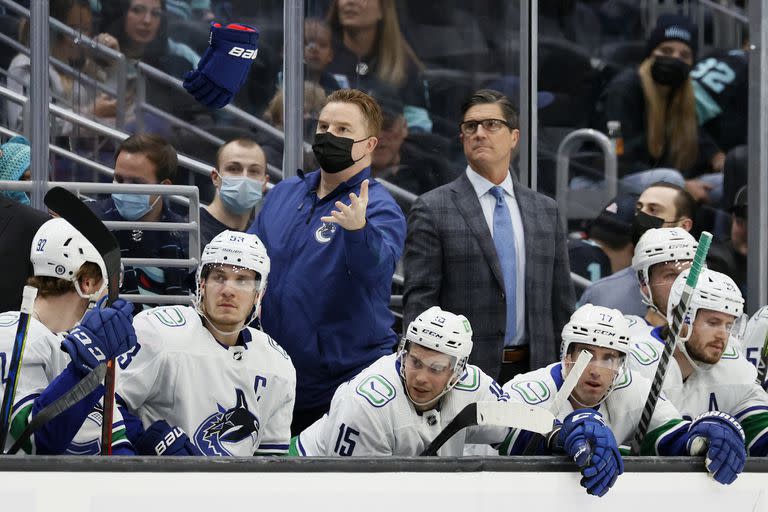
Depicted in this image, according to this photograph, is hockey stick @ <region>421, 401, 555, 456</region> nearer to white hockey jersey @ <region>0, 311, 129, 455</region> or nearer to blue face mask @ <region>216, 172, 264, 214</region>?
white hockey jersey @ <region>0, 311, 129, 455</region>

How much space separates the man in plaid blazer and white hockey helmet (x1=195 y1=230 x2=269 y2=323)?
0.57m

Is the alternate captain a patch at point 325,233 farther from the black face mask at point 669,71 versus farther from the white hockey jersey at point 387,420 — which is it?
the black face mask at point 669,71

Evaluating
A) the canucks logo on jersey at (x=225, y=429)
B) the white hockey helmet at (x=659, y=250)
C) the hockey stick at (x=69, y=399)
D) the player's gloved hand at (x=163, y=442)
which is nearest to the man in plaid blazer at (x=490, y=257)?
the white hockey helmet at (x=659, y=250)

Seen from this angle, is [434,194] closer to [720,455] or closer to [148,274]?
[148,274]

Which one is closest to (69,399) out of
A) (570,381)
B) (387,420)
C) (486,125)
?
(387,420)

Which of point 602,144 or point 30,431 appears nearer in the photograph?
point 30,431

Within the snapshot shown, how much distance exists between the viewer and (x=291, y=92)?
16.1 feet

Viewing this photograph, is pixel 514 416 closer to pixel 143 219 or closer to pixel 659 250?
pixel 659 250

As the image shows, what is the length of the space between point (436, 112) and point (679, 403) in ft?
4.49

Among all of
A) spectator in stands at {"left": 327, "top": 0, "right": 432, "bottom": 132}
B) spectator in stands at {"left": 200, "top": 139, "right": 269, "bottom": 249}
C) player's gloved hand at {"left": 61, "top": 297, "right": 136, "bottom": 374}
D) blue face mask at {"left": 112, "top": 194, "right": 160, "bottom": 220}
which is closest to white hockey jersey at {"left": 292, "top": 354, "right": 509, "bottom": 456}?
player's gloved hand at {"left": 61, "top": 297, "right": 136, "bottom": 374}

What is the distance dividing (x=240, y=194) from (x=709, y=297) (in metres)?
1.46

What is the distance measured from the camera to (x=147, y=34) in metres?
4.87

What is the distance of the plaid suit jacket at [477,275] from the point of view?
4.41 metres
